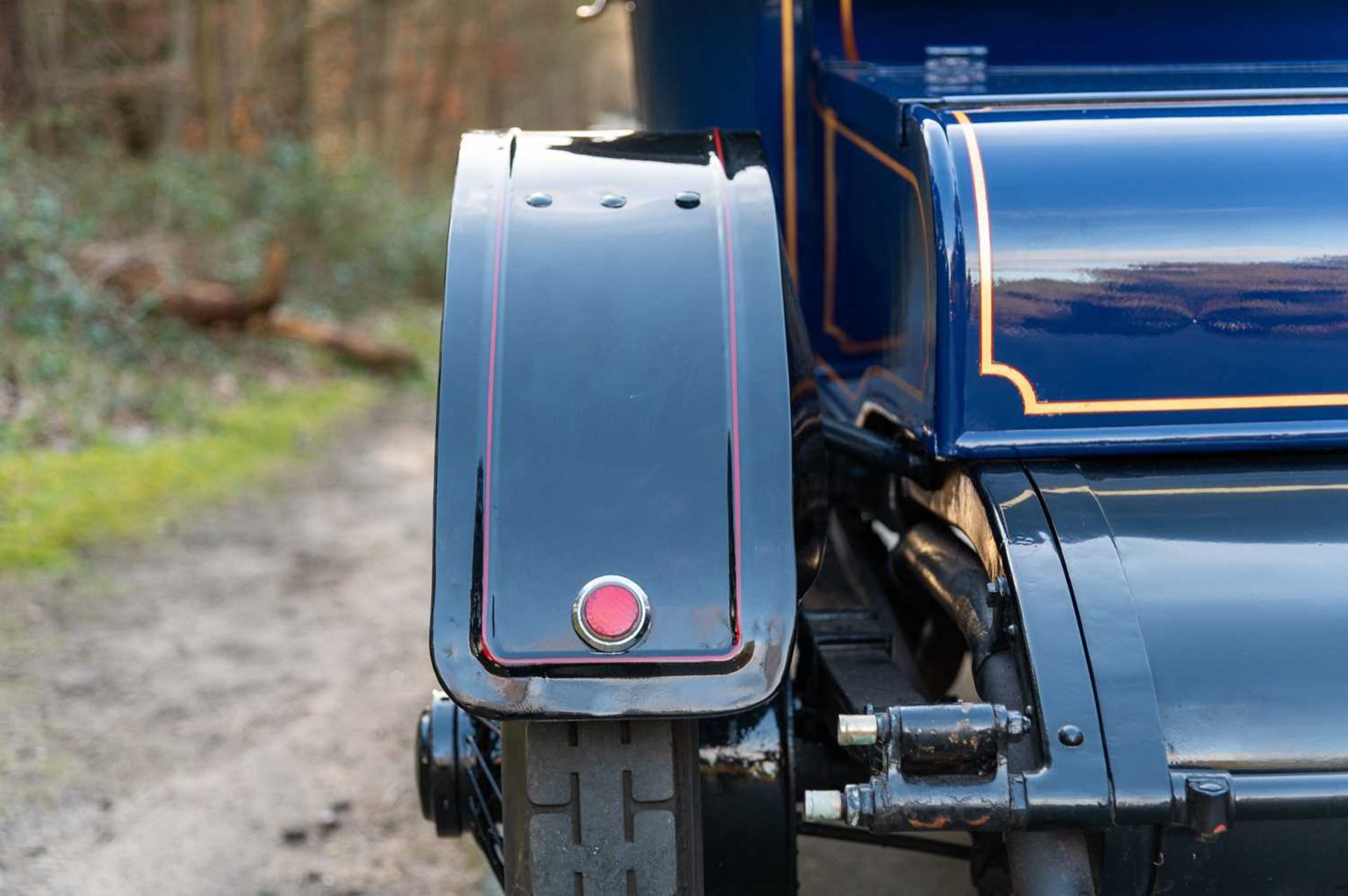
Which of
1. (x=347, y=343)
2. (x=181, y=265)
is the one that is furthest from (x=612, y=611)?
(x=181, y=265)

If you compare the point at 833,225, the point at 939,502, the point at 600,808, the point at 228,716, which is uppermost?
the point at 833,225

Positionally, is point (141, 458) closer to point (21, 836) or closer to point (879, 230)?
point (21, 836)

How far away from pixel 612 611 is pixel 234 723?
2611 mm

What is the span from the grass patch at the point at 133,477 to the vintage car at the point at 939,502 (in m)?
3.52

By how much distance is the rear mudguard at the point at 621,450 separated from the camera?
75.5 inches

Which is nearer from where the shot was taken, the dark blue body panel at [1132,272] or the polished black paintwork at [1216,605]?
the polished black paintwork at [1216,605]

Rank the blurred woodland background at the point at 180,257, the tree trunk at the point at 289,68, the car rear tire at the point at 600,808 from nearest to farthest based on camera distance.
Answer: the car rear tire at the point at 600,808
the blurred woodland background at the point at 180,257
the tree trunk at the point at 289,68

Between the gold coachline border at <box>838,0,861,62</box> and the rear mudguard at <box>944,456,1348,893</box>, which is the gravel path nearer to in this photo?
the rear mudguard at <box>944,456,1348,893</box>

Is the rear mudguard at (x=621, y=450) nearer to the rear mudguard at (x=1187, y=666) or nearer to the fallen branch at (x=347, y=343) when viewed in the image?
the rear mudguard at (x=1187, y=666)

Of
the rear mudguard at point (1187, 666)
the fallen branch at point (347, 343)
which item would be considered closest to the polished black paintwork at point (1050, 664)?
the rear mudguard at point (1187, 666)

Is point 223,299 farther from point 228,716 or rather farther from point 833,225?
point 833,225

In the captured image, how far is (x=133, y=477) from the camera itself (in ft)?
20.2

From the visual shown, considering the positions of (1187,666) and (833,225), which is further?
(833,225)

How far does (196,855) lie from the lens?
3402 mm
